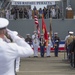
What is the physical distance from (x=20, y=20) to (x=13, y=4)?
1.58 meters

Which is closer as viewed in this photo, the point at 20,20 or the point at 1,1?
the point at 20,20

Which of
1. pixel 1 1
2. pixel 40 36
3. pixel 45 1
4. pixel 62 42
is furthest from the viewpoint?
pixel 1 1

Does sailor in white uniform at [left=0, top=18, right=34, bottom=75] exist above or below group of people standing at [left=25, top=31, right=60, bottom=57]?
above

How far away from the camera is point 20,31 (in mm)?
37562

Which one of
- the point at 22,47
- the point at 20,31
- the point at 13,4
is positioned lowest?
the point at 20,31

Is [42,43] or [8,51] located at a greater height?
[8,51]

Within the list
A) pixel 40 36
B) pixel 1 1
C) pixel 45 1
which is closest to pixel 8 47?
pixel 40 36

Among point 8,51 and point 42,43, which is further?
point 42,43

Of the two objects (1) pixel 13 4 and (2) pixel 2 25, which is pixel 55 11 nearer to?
(1) pixel 13 4

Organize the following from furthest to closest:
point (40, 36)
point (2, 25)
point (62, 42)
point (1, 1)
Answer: point (1, 1) → point (62, 42) → point (40, 36) → point (2, 25)

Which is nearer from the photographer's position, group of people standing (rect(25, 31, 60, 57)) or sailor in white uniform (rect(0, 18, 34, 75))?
sailor in white uniform (rect(0, 18, 34, 75))

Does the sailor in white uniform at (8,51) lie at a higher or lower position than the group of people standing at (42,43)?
higher

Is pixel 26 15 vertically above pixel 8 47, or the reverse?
pixel 8 47

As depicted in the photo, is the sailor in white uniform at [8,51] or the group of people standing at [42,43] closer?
the sailor in white uniform at [8,51]
